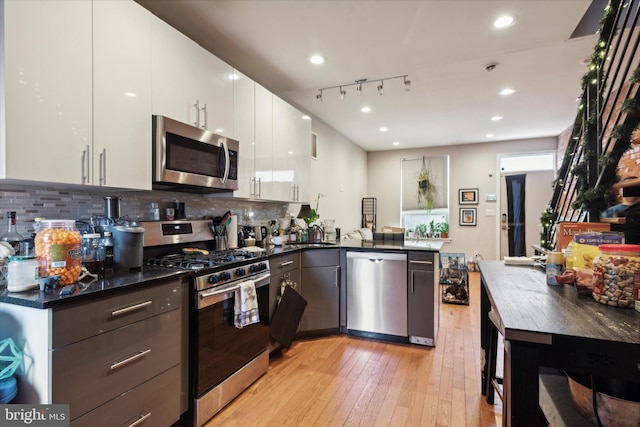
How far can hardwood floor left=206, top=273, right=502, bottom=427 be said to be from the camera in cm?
192

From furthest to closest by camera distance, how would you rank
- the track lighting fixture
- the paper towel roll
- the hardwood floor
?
the track lighting fixture → the paper towel roll → the hardwood floor

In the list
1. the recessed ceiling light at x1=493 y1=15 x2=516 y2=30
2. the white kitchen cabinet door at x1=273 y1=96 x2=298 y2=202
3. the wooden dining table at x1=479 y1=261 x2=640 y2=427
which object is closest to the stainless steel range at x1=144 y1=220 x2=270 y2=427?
the white kitchen cabinet door at x1=273 y1=96 x2=298 y2=202

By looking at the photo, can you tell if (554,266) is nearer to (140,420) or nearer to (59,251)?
(140,420)

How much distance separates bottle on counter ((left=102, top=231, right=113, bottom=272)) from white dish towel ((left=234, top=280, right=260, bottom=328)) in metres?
0.73

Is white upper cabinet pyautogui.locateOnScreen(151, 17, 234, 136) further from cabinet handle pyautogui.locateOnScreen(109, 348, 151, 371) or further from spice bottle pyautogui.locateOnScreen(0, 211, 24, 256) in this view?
cabinet handle pyautogui.locateOnScreen(109, 348, 151, 371)

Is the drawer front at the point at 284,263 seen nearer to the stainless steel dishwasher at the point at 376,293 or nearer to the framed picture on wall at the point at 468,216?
the stainless steel dishwasher at the point at 376,293

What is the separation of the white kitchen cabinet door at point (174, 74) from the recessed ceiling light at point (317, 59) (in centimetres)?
104

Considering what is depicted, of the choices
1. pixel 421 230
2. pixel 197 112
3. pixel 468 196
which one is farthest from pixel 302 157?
pixel 468 196

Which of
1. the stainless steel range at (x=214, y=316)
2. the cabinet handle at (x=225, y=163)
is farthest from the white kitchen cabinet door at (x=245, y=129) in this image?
the stainless steel range at (x=214, y=316)

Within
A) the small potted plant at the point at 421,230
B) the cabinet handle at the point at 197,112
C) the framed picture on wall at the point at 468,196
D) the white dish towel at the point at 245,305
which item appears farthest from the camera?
the small potted plant at the point at 421,230

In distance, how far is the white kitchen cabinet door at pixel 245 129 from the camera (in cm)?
260

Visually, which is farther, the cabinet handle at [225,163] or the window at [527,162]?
the window at [527,162]

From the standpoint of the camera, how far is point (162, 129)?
1.91 meters

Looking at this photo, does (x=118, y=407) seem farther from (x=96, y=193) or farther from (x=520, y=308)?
(x=520, y=308)
